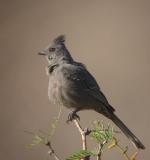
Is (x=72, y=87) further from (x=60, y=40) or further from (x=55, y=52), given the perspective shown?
(x=55, y=52)

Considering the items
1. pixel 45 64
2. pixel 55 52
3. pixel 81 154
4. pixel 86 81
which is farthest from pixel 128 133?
pixel 45 64

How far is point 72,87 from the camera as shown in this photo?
6141mm

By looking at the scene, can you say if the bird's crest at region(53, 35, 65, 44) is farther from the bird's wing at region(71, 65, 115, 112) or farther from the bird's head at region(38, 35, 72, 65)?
the bird's wing at region(71, 65, 115, 112)

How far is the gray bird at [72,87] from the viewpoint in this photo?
5.88 m

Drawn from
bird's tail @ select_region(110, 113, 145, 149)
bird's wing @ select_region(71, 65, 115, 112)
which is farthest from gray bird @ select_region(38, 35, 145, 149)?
bird's tail @ select_region(110, 113, 145, 149)

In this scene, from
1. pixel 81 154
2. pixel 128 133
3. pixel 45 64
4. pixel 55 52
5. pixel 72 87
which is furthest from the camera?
pixel 45 64

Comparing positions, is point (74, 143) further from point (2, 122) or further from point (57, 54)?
point (57, 54)

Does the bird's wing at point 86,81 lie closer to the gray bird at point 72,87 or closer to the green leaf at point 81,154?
the gray bird at point 72,87

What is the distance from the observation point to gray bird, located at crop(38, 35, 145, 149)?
5.88m

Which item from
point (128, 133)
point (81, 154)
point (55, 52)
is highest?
point (55, 52)

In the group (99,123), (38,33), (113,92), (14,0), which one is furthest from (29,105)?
(99,123)

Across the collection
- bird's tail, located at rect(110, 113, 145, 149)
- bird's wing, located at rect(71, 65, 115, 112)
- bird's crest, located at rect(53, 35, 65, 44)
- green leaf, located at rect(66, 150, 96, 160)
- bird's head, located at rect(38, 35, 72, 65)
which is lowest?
bird's tail, located at rect(110, 113, 145, 149)

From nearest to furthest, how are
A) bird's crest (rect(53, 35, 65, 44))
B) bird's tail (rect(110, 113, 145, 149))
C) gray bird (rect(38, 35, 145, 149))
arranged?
bird's tail (rect(110, 113, 145, 149)) < gray bird (rect(38, 35, 145, 149)) < bird's crest (rect(53, 35, 65, 44))

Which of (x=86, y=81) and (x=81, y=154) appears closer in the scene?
(x=81, y=154)
